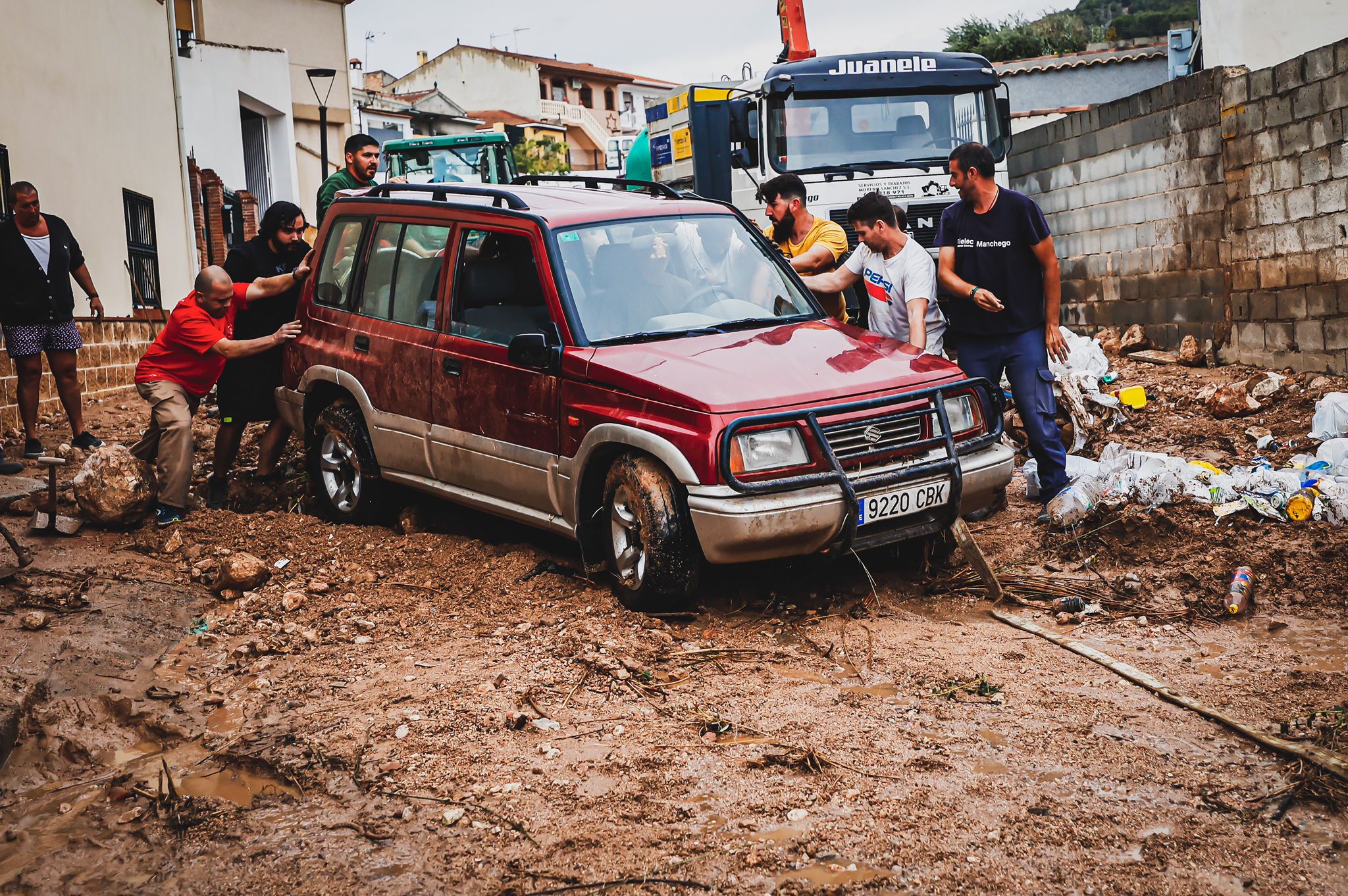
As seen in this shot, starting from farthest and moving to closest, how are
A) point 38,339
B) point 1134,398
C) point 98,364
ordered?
point 98,364, point 1134,398, point 38,339

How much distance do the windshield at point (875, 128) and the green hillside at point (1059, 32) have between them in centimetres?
2242

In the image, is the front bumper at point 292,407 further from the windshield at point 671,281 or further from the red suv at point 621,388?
the windshield at point 671,281

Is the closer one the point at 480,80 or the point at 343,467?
the point at 343,467

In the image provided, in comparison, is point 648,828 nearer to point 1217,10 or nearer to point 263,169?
point 1217,10

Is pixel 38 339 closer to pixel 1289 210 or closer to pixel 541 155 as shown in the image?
pixel 1289 210

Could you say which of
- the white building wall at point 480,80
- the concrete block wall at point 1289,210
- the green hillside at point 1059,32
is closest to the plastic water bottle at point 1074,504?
the concrete block wall at point 1289,210

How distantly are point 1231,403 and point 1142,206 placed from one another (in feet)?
12.1

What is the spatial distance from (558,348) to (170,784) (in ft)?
8.55

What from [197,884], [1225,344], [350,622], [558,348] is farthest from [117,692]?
[1225,344]

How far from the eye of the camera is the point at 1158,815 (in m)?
3.34

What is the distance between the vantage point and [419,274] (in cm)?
666

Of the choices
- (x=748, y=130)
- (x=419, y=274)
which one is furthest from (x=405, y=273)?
(x=748, y=130)

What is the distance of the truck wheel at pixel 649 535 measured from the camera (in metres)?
5.12

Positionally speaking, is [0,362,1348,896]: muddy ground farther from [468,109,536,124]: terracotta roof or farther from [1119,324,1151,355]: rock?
[468,109,536,124]: terracotta roof
